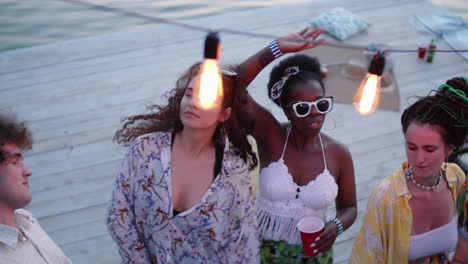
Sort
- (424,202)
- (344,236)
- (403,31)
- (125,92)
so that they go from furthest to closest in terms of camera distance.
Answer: (403,31) → (125,92) → (344,236) → (424,202)

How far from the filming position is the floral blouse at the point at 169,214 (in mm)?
1904

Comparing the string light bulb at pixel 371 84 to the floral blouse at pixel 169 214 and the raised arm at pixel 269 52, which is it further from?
the floral blouse at pixel 169 214

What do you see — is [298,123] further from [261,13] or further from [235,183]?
[261,13]

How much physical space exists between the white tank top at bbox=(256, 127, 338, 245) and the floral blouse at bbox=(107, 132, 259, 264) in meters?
0.13

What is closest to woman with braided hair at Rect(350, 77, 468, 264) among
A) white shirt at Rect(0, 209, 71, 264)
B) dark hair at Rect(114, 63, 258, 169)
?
dark hair at Rect(114, 63, 258, 169)

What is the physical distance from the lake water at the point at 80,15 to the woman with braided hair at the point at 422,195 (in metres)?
5.33

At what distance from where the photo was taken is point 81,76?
4.96 m

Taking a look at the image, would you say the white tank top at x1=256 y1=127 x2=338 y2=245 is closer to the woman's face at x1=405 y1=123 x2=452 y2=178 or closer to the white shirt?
the woman's face at x1=405 y1=123 x2=452 y2=178

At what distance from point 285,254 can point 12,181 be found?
3.94ft

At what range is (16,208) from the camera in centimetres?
176

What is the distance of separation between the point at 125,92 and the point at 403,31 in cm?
330

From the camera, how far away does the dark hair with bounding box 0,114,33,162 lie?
1792 mm

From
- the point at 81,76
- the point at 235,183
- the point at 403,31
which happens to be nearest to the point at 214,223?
the point at 235,183

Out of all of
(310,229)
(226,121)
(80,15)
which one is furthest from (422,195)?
(80,15)
